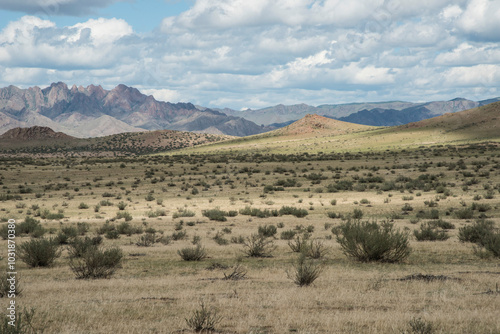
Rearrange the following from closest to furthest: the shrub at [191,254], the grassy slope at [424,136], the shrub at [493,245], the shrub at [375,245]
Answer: the shrub at [375,245], the shrub at [493,245], the shrub at [191,254], the grassy slope at [424,136]

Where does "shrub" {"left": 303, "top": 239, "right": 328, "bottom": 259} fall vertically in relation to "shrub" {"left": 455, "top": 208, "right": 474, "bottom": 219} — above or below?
above

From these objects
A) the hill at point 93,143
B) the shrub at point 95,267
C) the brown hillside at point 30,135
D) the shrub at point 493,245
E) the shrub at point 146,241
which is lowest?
the shrub at point 146,241

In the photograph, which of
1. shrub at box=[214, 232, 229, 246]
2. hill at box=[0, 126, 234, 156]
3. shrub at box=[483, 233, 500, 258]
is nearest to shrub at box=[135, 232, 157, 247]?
shrub at box=[214, 232, 229, 246]

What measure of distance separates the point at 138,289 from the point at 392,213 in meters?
20.5

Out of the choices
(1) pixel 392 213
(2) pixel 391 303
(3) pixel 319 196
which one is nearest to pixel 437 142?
(3) pixel 319 196

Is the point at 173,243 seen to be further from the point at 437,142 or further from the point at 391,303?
the point at 437,142

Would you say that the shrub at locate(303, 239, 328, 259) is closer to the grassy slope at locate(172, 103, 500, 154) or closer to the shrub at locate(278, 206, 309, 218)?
the shrub at locate(278, 206, 309, 218)

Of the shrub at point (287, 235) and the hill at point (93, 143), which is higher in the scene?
the hill at point (93, 143)

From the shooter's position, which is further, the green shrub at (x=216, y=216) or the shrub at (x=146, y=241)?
the green shrub at (x=216, y=216)

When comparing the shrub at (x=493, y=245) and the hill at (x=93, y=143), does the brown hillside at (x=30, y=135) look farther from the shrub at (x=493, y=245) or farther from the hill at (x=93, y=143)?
the shrub at (x=493, y=245)

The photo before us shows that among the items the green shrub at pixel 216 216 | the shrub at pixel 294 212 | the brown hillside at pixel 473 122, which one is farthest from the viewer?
the brown hillside at pixel 473 122

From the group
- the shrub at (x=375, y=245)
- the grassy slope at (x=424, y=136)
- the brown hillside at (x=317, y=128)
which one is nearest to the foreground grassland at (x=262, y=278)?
the shrub at (x=375, y=245)

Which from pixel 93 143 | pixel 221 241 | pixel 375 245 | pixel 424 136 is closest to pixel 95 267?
pixel 221 241

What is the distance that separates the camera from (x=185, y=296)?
11.1m
